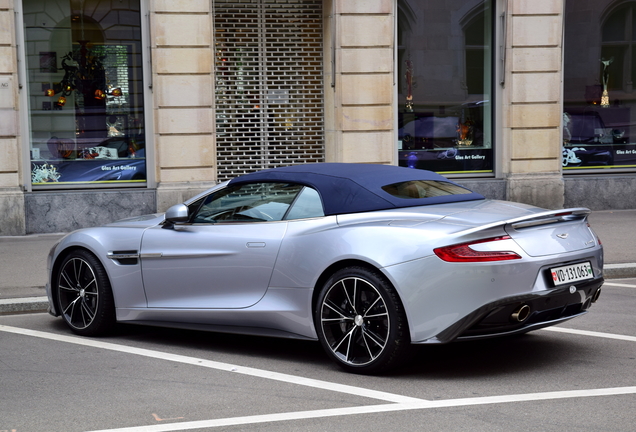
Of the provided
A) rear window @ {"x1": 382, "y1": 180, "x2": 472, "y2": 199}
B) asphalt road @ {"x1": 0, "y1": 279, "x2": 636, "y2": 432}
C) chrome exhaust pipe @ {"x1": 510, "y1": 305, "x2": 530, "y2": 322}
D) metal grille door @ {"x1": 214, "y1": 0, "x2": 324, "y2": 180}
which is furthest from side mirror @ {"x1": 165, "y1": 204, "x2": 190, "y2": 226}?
metal grille door @ {"x1": 214, "y1": 0, "x2": 324, "y2": 180}

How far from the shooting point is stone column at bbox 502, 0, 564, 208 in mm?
14562

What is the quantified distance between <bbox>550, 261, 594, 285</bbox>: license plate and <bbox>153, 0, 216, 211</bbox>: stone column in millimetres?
9067

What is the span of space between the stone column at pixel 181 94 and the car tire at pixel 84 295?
6719mm

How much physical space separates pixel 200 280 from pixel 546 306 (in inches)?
96.3

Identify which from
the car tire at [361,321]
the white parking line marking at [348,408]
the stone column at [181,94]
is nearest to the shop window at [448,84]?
the stone column at [181,94]

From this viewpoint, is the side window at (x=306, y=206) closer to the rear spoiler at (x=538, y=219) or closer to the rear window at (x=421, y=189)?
the rear window at (x=421, y=189)

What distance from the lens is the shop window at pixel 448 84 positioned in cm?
1495

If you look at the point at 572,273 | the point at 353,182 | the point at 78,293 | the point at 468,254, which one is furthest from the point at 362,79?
the point at 468,254

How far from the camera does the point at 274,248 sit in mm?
5812

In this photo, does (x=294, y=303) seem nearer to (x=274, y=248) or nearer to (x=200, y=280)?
(x=274, y=248)

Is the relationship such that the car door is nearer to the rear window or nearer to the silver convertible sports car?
the silver convertible sports car

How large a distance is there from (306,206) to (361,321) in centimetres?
97

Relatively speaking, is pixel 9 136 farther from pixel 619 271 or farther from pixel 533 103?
pixel 619 271

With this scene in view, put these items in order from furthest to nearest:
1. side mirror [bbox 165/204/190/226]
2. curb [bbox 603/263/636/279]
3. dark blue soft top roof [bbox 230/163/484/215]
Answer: curb [bbox 603/263/636/279] < side mirror [bbox 165/204/190/226] < dark blue soft top roof [bbox 230/163/484/215]
